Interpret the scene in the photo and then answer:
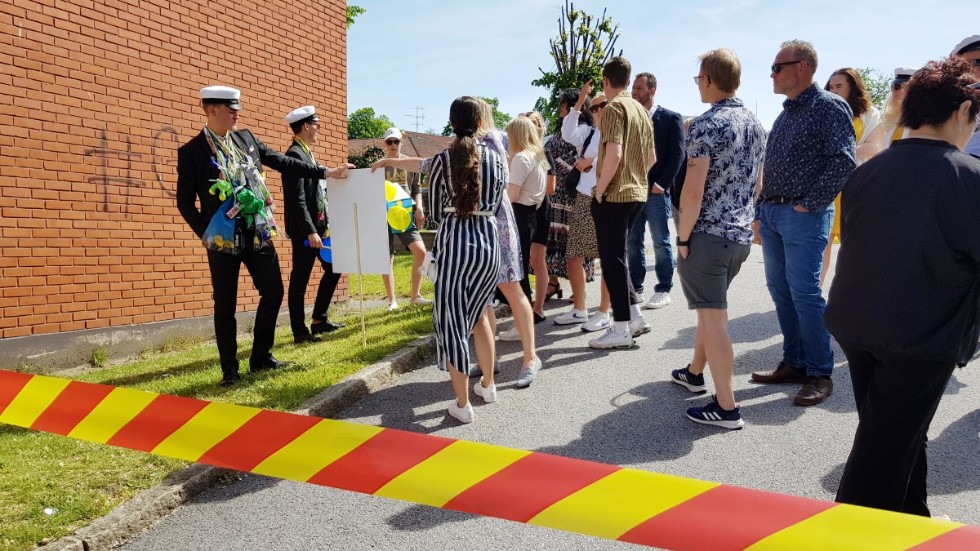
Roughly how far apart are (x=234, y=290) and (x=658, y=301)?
4610 millimetres

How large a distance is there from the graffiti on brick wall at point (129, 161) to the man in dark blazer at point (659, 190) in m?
4.67

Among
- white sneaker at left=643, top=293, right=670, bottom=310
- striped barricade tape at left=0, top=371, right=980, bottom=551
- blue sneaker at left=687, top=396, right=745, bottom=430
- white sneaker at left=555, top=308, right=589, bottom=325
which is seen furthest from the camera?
white sneaker at left=643, top=293, right=670, bottom=310

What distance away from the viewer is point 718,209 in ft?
13.2

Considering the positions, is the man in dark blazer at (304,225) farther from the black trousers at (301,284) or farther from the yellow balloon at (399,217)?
the yellow balloon at (399,217)

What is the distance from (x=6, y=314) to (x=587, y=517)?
18.7 ft

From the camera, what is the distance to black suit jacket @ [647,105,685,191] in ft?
22.2

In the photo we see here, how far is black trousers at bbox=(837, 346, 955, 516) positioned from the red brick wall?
6172mm

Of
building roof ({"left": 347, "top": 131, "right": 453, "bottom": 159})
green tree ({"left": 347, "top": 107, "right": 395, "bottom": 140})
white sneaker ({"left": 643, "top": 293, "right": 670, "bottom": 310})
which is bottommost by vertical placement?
white sneaker ({"left": 643, "top": 293, "right": 670, "bottom": 310})

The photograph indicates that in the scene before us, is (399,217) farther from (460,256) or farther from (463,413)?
(463,413)

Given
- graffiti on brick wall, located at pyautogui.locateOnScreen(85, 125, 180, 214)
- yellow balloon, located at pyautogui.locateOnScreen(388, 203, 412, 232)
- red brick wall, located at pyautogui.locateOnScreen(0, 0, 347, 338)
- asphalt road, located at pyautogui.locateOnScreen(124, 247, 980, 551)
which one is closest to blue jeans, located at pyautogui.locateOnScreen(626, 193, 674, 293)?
asphalt road, located at pyautogui.locateOnScreen(124, 247, 980, 551)

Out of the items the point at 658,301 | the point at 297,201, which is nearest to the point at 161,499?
the point at 297,201

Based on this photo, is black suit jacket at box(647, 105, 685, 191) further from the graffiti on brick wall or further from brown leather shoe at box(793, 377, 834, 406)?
the graffiti on brick wall

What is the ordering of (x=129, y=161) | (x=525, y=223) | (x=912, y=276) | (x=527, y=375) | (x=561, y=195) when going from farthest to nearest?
(x=561, y=195), (x=129, y=161), (x=525, y=223), (x=527, y=375), (x=912, y=276)

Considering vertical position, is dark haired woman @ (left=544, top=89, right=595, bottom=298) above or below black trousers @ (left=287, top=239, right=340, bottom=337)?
above
